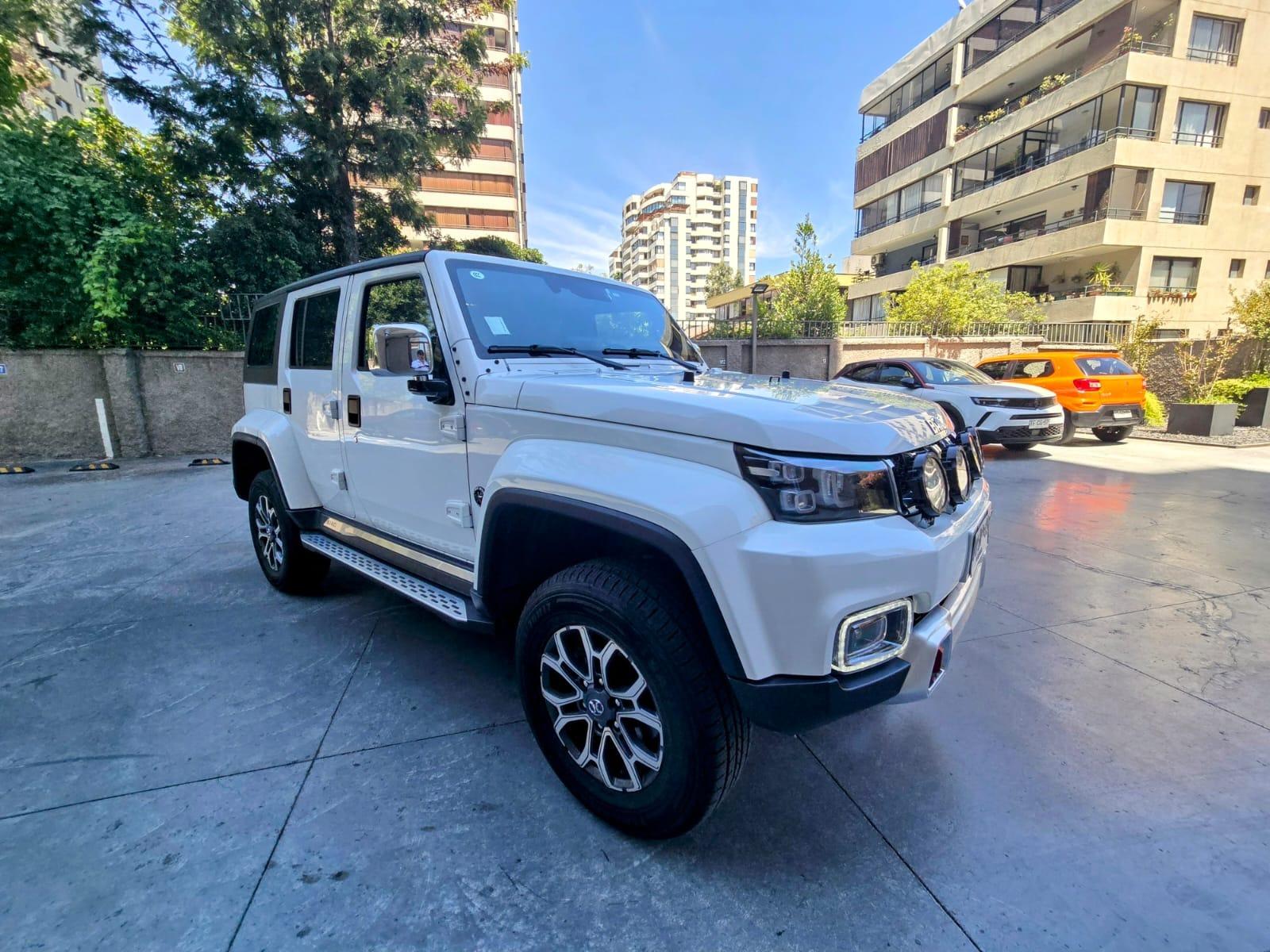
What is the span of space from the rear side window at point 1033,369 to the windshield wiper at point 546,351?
1061 cm

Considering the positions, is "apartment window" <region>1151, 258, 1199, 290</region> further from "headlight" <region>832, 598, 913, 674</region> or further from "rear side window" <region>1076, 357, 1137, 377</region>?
"headlight" <region>832, 598, 913, 674</region>

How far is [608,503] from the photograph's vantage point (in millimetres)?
1745

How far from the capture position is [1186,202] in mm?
22000

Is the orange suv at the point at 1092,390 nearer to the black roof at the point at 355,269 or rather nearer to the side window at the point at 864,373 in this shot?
the side window at the point at 864,373

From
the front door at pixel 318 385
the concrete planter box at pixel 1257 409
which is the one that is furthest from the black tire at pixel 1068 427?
the front door at pixel 318 385

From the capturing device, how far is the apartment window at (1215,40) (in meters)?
21.2

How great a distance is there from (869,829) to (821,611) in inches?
38.5

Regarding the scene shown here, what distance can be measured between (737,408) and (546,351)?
1120mm

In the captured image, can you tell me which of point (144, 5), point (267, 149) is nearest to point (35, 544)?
point (267, 149)

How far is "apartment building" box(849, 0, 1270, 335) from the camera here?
69.5 feet

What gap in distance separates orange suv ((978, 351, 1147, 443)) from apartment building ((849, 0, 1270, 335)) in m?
15.7

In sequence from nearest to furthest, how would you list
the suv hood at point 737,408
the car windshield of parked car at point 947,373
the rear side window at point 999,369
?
the suv hood at point 737,408, the car windshield of parked car at point 947,373, the rear side window at point 999,369

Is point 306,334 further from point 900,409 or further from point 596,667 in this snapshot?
point 900,409

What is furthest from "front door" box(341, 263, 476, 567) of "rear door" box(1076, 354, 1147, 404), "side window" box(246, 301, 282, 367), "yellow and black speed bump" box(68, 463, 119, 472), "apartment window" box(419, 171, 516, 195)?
"apartment window" box(419, 171, 516, 195)
